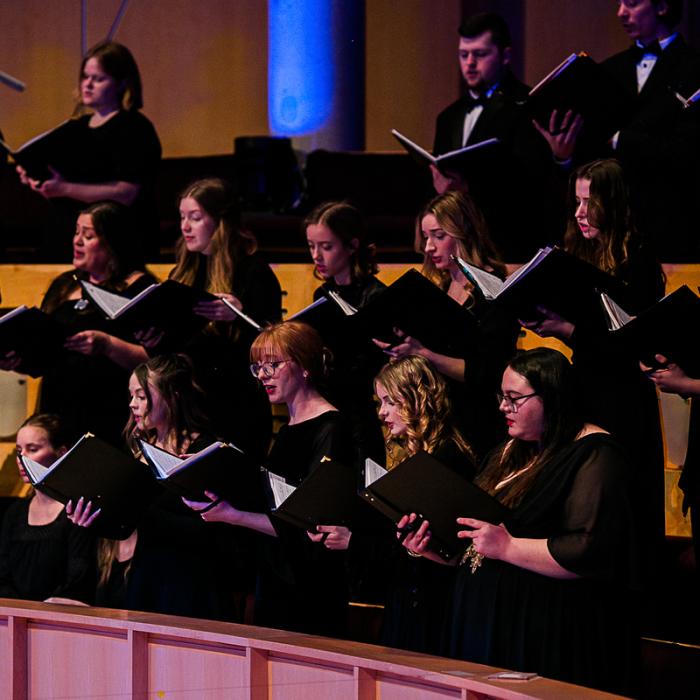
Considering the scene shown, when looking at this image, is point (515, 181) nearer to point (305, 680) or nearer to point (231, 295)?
point (231, 295)

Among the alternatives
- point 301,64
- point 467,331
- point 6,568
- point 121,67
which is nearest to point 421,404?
point 467,331

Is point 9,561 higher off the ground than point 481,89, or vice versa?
point 481,89

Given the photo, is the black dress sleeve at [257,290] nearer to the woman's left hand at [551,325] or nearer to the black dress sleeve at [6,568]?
the black dress sleeve at [6,568]

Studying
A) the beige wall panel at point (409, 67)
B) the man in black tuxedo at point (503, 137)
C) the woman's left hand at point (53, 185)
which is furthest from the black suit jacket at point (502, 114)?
the beige wall panel at point (409, 67)

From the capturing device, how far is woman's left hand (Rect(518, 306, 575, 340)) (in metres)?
3.48

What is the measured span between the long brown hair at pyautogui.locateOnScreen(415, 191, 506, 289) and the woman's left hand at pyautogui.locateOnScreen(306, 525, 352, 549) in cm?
92

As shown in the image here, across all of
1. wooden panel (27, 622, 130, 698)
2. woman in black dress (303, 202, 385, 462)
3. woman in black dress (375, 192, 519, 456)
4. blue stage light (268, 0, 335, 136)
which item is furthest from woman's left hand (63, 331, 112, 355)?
blue stage light (268, 0, 335, 136)

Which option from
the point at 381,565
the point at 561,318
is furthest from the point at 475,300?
the point at 381,565

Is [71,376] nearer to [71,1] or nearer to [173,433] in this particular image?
[173,433]

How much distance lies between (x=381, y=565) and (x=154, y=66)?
19.2 feet

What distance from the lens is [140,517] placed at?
3838 mm

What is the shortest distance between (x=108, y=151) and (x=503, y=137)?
4.40 feet

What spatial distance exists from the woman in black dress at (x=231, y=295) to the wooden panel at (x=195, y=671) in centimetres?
130

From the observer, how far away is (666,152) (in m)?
4.11
